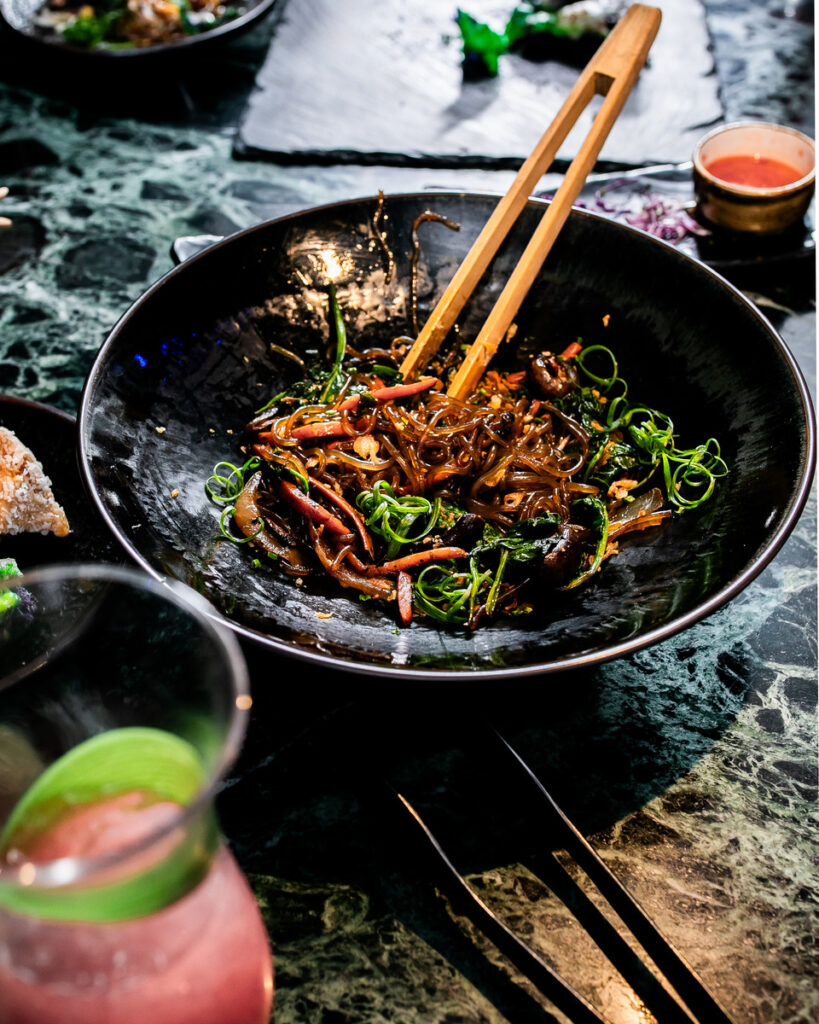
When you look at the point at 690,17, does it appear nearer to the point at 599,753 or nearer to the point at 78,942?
the point at 599,753

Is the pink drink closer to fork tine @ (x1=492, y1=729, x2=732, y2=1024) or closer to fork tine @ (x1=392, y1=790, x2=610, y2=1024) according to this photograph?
fork tine @ (x1=392, y1=790, x2=610, y2=1024)


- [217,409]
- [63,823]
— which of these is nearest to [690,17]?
[217,409]

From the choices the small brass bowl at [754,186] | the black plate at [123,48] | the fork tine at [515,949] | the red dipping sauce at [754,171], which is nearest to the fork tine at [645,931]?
the fork tine at [515,949]

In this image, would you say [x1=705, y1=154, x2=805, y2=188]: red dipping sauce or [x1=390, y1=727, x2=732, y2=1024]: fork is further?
[x1=705, y1=154, x2=805, y2=188]: red dipping sauce

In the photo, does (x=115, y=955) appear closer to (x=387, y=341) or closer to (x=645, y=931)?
(x=645, y=931)

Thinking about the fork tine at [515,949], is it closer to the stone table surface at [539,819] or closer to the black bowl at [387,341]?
the stone table surface at [539,819]

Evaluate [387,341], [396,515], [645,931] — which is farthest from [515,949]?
[387,341]

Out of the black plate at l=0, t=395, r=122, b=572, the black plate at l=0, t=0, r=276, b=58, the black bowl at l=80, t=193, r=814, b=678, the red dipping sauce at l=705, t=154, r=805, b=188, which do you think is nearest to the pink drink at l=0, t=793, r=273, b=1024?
the black bowl at l=80, t=193, r=814, b=678
